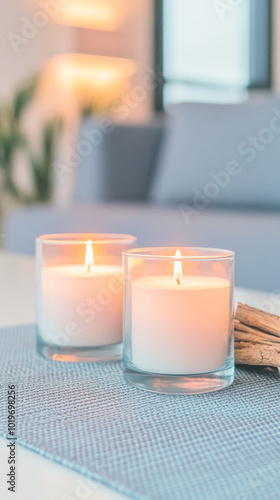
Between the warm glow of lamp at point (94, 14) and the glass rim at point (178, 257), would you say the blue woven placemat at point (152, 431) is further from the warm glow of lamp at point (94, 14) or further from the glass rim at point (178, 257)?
the warm glow of lamp at point (94, 14)

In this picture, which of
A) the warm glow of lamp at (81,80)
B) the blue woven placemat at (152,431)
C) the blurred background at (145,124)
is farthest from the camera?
the warm glow of lamp at (81,80)

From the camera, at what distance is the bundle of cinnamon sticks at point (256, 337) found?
0.49m

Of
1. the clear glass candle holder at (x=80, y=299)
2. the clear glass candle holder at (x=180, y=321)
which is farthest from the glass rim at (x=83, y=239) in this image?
the clear glass candle holder at (x=180, y=321)

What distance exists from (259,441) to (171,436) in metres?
0.05

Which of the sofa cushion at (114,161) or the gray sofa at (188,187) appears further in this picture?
the sofa cushion at (114,161)

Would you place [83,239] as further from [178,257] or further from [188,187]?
[188,187]

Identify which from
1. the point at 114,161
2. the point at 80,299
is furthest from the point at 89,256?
the point at 114,161

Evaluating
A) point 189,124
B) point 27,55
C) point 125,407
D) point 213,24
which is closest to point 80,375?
point 125,407

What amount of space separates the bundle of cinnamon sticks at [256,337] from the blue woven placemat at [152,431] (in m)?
0.02

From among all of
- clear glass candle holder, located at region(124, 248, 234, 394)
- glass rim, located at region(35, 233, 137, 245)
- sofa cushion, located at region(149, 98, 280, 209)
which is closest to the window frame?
sofa cushion, located at region(149, 98, 280, 209)

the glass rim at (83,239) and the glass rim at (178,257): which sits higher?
the glass rim at (178,257)

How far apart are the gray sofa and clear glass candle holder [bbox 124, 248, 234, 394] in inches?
46.0

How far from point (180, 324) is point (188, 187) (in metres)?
1.90

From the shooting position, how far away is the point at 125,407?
428 millimetres
